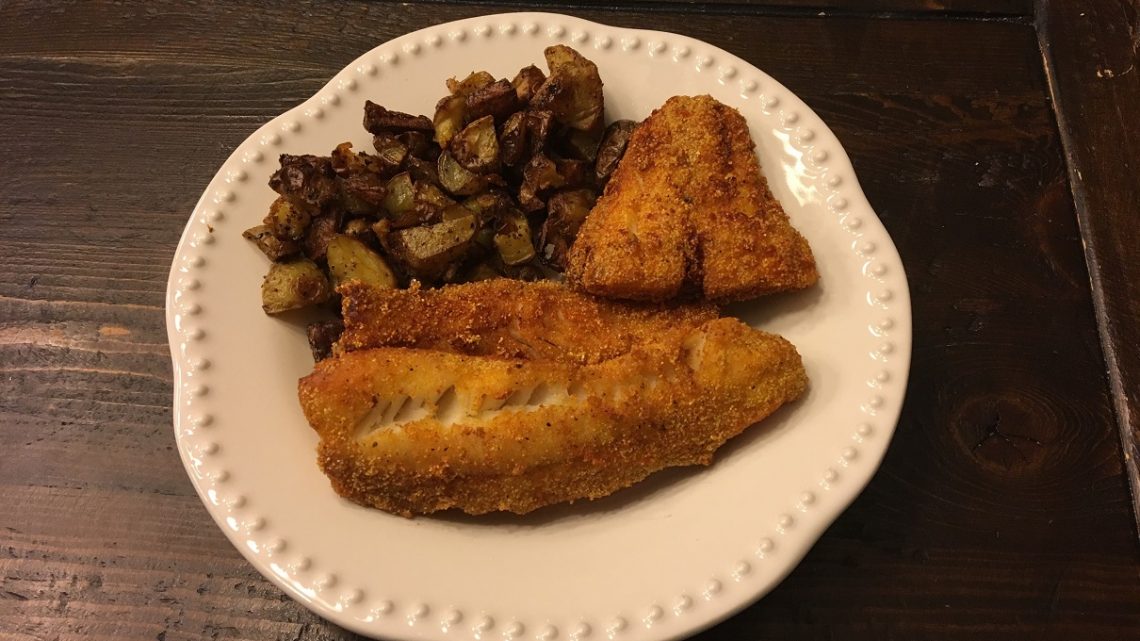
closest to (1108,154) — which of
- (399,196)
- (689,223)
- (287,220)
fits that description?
(689,223)

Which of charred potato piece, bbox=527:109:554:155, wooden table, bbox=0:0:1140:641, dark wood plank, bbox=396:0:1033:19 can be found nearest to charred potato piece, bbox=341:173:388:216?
charred potato piece, bbox=527:109:554:155

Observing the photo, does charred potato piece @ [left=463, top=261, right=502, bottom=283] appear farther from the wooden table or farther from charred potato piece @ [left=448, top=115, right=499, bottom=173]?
the wooden table

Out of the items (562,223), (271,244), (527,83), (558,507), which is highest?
(527,83)

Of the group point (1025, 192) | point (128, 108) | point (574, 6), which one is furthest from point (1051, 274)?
point (128, 108)

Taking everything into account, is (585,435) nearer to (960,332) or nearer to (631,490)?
(631,490)

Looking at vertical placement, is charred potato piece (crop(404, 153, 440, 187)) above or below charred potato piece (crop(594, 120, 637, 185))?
below

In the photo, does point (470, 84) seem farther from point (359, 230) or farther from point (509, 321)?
point (509, 321)

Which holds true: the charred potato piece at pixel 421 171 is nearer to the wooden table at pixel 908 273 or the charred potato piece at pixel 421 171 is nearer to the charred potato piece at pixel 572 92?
the charred potato piece at pixel 572 92
